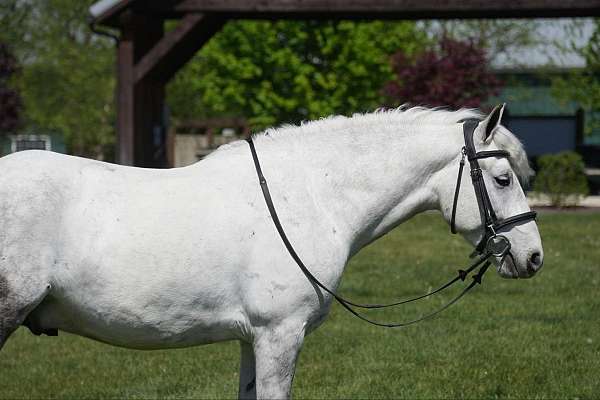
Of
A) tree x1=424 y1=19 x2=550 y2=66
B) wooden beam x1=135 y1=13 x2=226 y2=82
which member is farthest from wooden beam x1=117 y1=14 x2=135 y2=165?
tree x1=424 y1=19 x2=550 y2=66

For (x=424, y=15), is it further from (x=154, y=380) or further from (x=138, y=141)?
(x=154, y=380)

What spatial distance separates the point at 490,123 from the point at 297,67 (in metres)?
23.5

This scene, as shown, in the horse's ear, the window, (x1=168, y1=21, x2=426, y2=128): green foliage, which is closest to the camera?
the horse's ear

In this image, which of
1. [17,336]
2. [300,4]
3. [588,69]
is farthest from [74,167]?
[588,69]

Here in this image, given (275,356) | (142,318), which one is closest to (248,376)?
(275,356)

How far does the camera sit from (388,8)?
12.9 m

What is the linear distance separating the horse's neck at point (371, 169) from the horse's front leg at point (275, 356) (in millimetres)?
600

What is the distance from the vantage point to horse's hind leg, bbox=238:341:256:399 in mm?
4211

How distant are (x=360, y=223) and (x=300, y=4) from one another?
9.53 m

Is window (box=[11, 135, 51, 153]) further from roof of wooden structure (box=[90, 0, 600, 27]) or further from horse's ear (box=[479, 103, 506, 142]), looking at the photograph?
horse's ear (box=[479, 103, 506, 142])

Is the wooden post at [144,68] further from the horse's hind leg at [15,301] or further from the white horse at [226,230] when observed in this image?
the horse's hind leg at [15,301]

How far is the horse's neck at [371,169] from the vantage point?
4082 mm

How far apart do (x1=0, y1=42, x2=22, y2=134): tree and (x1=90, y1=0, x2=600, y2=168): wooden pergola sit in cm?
2154

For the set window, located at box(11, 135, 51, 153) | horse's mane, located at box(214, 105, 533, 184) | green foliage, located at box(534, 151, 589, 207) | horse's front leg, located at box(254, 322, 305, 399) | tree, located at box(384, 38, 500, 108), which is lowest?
window, located at box(11, 135, 51, 153)
